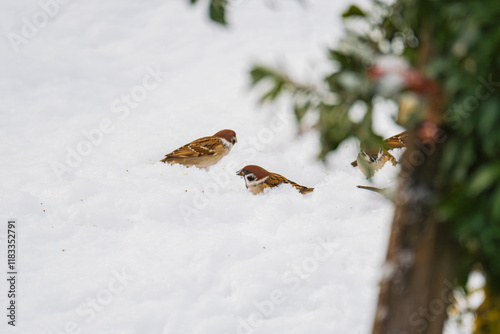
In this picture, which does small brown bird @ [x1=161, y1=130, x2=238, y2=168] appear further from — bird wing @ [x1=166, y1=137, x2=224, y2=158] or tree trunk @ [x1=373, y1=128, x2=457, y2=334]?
tree trunk @ [x1=373, y1=128, x2=457, y2=334]

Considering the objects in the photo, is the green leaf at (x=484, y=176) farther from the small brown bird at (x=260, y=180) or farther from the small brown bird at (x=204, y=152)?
the small brown bird at (x=204, y=152)

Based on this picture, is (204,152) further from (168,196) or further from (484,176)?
(484,176)

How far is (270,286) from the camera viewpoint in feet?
13.8

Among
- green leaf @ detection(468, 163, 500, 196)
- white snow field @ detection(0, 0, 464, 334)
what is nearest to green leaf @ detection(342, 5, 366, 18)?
white snow field @ detection(0, 0, 464, 334)

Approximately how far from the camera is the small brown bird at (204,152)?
5.77 meters

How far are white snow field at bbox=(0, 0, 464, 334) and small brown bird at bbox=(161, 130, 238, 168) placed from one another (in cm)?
9

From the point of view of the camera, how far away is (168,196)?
529 cm

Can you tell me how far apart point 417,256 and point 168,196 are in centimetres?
308

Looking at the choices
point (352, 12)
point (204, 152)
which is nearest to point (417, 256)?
point (352, 12)

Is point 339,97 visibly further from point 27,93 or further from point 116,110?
Answer: point 27,93

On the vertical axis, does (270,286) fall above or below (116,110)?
above

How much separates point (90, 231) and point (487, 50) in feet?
11.9

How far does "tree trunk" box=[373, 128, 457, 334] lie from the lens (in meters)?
2.45

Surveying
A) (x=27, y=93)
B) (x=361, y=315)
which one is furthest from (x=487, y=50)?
(x=27, y=93)
